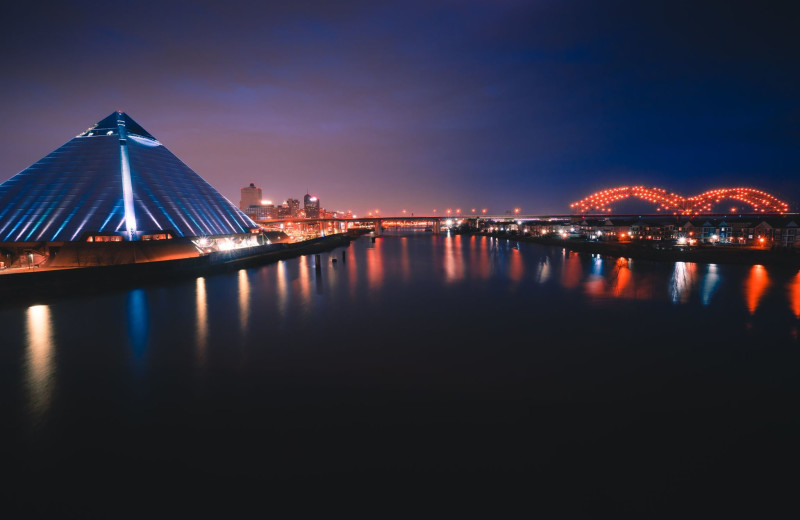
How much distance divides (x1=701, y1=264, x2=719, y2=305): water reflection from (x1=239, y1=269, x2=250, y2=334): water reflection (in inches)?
913

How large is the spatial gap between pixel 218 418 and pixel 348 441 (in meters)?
3.02

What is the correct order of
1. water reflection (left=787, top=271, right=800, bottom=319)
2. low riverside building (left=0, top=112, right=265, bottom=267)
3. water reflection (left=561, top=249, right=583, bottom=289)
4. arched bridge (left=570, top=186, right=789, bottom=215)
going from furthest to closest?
arched bridge (left=570, top=186, right=789, bottom=215), water reflection (left=561, top=249, right=583, bottom=289), low riverside building (left=0, top=112, right=265, bottom=267), water reflection (left=787, top=271, right=800, bottom=319)

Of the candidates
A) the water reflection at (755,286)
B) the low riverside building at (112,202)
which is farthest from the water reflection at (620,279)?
the low riverside building at (112,202)

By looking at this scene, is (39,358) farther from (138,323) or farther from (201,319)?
(201,319)

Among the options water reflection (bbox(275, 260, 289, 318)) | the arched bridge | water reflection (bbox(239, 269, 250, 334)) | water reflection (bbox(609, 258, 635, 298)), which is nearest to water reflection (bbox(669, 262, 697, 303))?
water reflection (bbox(609, 258, 635, 298))

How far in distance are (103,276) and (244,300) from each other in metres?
10.4

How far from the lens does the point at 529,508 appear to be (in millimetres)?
4891

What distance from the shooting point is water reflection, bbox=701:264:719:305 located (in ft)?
65.3

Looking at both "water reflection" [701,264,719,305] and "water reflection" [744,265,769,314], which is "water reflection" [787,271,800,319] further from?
"water reflection" [701,264,719,305]

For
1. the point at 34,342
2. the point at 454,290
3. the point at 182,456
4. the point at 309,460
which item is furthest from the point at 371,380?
the point at 454,290

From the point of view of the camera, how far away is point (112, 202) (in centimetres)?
2923

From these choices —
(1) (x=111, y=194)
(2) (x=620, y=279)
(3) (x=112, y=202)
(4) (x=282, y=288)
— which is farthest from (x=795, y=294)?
(1) (x=111, y=194)

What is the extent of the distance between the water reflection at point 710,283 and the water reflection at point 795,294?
3.10 m

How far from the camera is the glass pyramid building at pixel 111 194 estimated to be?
87.8ft
